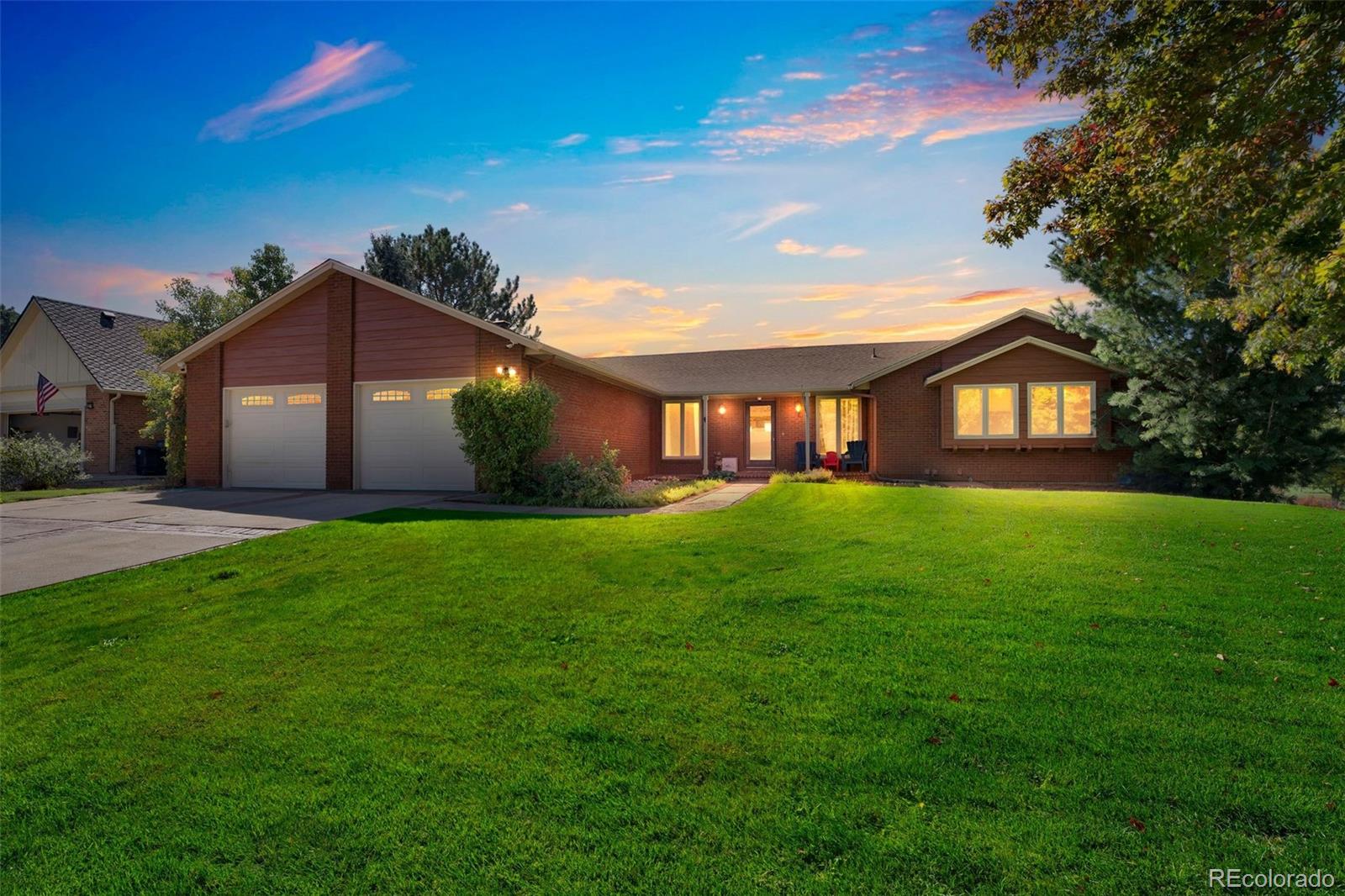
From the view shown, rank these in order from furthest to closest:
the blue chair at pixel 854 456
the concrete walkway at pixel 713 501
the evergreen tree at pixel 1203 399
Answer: the blue chair at pixel 854 456 → the evergreen tree at pixel 1203 399 → the concrete walkway at pixel 713 501

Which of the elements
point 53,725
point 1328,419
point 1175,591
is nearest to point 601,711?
point 53,725

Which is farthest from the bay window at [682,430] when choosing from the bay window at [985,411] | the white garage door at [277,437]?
the white garage door at [277,437]

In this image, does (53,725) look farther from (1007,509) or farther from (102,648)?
(1007,509)

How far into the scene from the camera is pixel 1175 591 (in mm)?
5684

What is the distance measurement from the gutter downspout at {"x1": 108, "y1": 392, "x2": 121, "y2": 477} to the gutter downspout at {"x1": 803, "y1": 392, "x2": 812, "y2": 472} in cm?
2526

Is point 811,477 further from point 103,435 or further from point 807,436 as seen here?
point 103,435

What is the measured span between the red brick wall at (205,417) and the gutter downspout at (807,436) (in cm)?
1613

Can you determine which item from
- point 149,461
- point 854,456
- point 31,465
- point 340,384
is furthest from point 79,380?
point 854,456

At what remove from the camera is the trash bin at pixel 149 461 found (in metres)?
23.3

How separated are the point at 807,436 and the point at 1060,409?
6538 millimetres

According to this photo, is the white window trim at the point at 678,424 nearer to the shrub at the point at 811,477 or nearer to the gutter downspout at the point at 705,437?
the gutter downspout at the point at 705,437

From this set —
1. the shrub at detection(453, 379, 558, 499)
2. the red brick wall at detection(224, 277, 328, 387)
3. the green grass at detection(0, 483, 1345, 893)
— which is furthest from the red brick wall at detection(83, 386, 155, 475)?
the green grass at detection(0, 483, 1345, 893)
